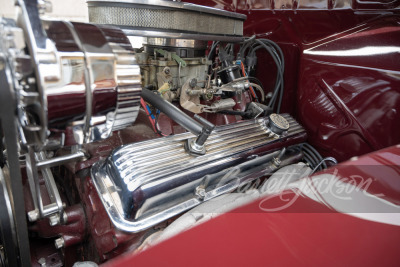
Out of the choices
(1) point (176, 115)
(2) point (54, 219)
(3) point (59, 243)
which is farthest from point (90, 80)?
(3) point (59, 243)

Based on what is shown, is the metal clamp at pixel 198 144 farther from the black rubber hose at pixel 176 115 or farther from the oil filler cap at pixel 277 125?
the oil filler cap at pixel 277 125

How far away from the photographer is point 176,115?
2.77ft

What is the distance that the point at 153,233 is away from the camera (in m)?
0.82

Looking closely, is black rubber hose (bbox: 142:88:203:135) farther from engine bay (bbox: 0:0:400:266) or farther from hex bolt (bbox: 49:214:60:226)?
hex bolt (bbox: 49:214:60:226)

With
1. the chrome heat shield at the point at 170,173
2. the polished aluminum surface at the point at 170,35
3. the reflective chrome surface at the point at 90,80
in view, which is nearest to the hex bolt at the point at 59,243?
the chrome heat shield at the point at 170,173

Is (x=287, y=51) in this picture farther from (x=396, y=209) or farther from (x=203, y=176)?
(x=396, y=209)

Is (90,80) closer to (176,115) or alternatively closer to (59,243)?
(176,115)

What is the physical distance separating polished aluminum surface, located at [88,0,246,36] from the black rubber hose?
0.27m

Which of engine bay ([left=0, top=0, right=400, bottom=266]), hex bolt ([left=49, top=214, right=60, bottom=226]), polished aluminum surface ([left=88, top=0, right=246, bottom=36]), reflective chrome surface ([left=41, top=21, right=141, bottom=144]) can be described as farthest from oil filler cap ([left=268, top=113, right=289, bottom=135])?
hex bolt ([left=49, top=214, right=60, bottom=226])

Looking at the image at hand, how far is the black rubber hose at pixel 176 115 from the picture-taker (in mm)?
830

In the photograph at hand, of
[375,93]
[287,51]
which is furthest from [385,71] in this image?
[287,51]

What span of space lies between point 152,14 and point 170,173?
57 centimetres

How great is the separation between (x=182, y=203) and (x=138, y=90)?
1.33 feet

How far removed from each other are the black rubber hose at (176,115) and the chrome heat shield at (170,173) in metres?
0.09
